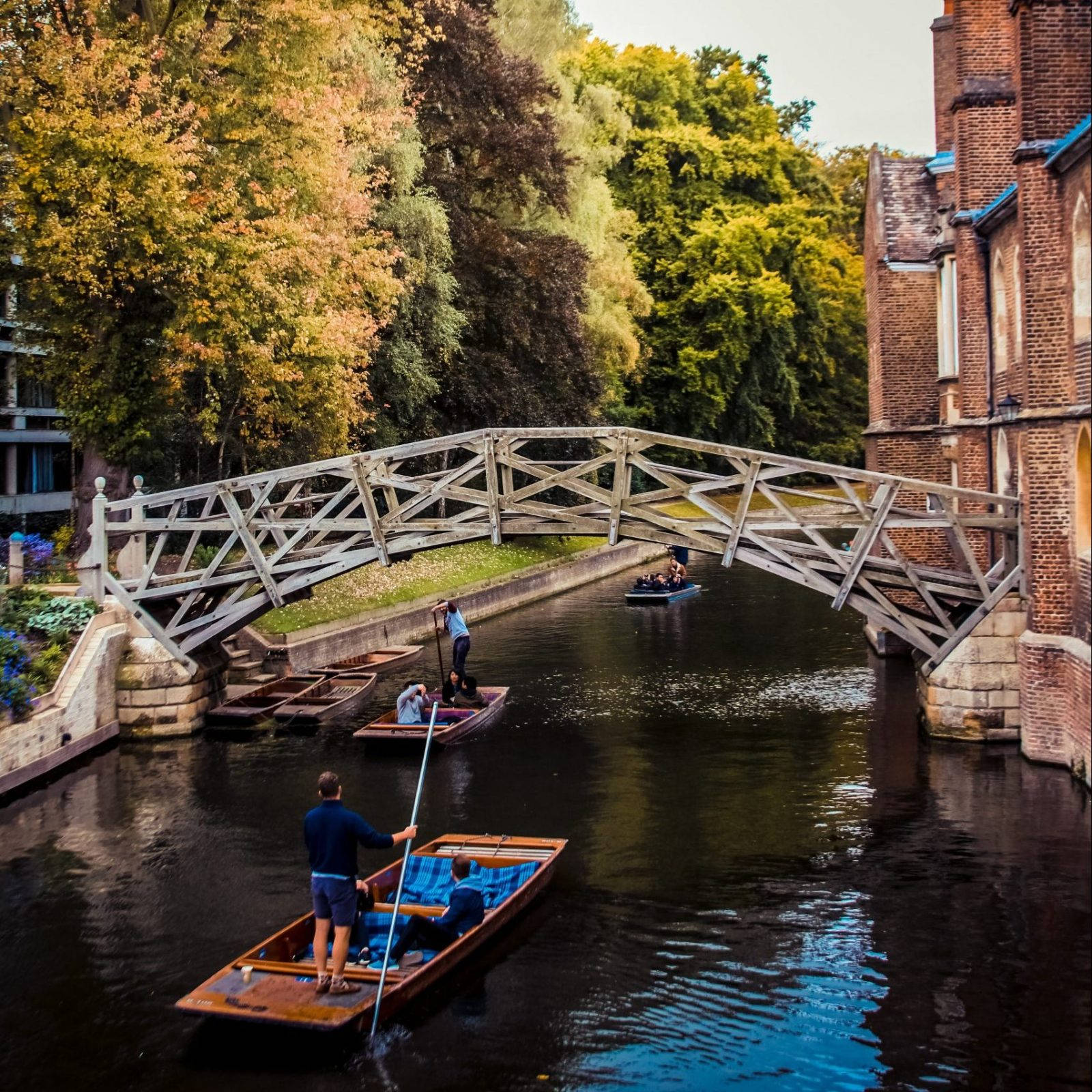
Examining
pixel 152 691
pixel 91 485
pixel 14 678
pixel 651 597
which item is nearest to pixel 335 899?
pixel 14 678

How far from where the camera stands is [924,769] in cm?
1794

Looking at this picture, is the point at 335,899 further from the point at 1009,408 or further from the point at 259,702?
the point at 1009,408

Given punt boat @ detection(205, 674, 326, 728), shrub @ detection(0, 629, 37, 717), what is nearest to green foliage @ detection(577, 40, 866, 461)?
punt boat @ detection(205, 674, 326, 728)

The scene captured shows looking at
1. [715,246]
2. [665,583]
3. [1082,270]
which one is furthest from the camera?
[715,246]

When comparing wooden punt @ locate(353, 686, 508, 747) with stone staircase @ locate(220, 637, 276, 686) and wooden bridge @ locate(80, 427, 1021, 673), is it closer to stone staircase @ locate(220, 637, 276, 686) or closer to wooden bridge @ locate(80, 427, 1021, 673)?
wooden bridge @ locate(80, 427, 1021, 673)

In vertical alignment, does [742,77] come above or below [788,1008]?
above

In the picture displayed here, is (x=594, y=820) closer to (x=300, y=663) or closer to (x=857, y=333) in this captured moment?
(x=300, y=663)

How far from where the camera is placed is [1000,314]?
20.9 metres

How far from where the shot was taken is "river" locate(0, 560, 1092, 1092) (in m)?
9.92

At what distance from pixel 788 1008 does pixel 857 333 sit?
60122 millimetres

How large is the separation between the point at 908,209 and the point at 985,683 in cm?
1313

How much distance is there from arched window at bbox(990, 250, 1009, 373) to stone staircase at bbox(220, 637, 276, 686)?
13.8 metres

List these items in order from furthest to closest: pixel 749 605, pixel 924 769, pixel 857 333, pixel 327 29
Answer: pixel 857 333
pixel 749 605
pixel 327 29
pixel 924 769

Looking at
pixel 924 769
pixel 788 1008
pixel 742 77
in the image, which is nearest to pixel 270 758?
pixel 924 769
